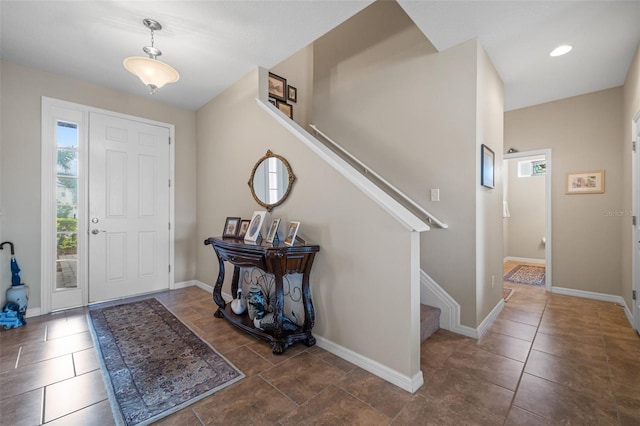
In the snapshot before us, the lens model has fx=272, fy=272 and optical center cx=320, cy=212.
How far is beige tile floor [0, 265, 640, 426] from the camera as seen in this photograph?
1481 millimetres

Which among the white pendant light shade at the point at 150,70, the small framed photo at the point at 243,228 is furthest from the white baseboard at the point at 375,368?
the white pendant light shade at the point at 150,70

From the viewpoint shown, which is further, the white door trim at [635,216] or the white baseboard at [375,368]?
the white door trim at [635,216]

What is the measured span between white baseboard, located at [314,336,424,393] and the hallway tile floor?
46 millimetres

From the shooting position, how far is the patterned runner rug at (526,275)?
4.42m

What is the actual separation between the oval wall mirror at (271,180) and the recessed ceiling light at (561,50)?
2.81m

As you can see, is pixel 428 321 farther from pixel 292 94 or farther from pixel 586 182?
pixel 292 94

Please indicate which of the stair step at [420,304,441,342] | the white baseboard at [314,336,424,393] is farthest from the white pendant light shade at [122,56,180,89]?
the stair step at [420,304,441,342]

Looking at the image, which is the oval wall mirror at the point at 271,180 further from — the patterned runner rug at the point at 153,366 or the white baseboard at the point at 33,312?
the white baseboard at the point at 33,312

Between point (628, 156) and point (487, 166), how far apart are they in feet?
6.02

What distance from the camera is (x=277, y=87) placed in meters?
3.67

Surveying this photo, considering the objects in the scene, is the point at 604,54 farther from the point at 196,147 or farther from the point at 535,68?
the point at 196,147

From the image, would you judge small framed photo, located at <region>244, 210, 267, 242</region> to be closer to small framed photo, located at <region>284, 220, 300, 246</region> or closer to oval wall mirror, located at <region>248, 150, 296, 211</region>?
oval wall mirror, located at <region>248, 150, 296, 211</region>

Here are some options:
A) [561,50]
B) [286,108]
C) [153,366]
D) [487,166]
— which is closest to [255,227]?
[153,366]

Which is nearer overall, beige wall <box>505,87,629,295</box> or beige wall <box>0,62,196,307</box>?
beige wall <box>0,62,196,307</box>
